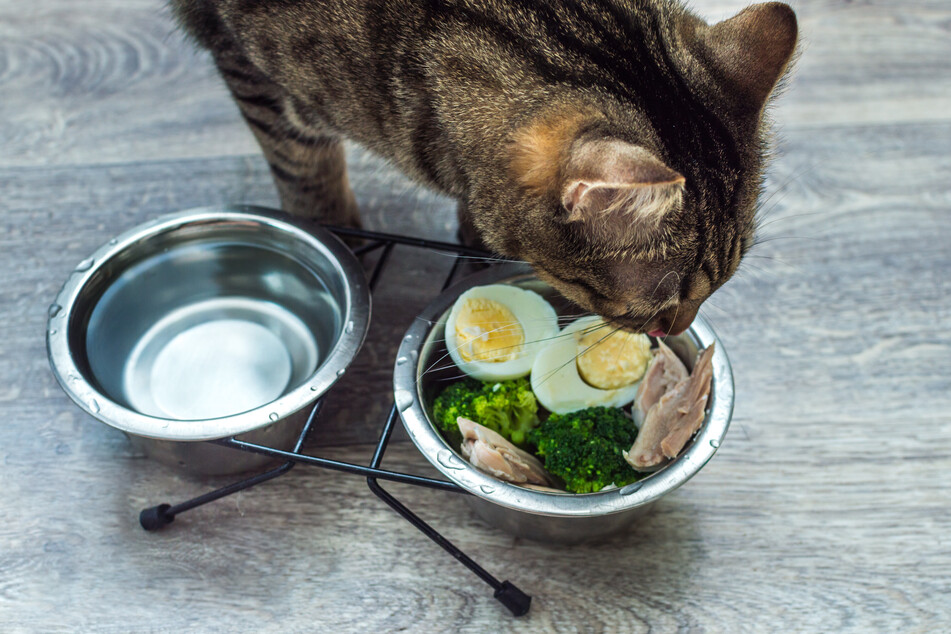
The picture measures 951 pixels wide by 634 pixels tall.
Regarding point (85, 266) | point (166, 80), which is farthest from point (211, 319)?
point (166, 80)

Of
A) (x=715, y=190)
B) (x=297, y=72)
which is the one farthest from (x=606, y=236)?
(x=297, y=72)

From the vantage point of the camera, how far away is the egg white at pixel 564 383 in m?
1.07

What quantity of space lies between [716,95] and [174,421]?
2.36ft

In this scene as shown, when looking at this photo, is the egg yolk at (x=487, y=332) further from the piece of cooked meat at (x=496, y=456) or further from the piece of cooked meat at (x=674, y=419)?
the piece of cooked meat at (x=674, y=419)

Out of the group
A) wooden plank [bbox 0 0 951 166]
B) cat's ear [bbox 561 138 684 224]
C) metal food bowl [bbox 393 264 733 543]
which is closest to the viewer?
cat's ear [bbox 561 138 684 224]

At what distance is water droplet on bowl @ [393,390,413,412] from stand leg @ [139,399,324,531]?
4.2 inches

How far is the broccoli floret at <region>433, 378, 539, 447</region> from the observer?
1038mm

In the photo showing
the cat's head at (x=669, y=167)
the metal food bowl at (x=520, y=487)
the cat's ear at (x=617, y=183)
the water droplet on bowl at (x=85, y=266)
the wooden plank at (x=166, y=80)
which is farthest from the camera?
the wooden plank at (x=166, y=80)

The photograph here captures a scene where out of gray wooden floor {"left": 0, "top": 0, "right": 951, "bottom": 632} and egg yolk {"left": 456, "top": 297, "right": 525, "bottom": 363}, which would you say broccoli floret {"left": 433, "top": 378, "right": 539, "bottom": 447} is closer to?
egg yolk {"left": 456, "top": 297, "right": 525, "bottom": 363}

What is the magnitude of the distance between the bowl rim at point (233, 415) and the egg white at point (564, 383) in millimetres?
238

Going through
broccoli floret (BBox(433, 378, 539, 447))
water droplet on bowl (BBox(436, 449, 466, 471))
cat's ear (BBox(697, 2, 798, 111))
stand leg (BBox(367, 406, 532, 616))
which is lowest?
stand leg (BBox(367, 406, 532, 616))

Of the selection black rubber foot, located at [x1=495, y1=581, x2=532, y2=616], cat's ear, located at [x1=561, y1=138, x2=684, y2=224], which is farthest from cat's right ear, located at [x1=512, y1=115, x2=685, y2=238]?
black rubber foot, located at [x1=495, y1=581, x2=532, y2=616]

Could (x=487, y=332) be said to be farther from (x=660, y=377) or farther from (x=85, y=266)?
(x=85, y=266)

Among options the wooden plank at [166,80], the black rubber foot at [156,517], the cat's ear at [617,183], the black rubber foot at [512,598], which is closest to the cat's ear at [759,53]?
the cat's ear at [617,183]
